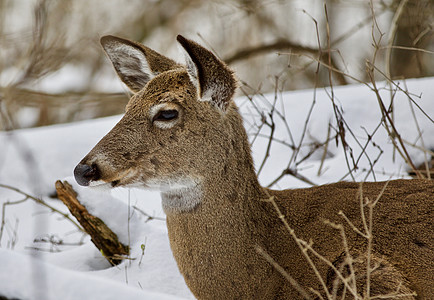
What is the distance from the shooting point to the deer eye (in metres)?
3.21

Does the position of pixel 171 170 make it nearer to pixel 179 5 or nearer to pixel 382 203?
pixel 382 203

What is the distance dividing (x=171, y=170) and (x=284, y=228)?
64 centimetres

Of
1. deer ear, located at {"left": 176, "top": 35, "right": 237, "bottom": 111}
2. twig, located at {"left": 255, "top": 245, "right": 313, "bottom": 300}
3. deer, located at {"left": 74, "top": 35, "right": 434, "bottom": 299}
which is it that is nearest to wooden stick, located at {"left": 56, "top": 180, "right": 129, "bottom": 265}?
deer, located at {"left": 74, "top": 35, "right": 434, "bottom": 299}

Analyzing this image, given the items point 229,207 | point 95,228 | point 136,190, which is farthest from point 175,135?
point 136,190

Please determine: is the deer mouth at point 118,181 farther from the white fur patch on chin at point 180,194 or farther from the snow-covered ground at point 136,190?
the snow-covered ground at point 136,190

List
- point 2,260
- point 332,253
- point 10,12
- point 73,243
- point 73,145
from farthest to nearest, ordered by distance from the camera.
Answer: point 10,12
point 73,145
point 73,243
point 332,253
point 2,260

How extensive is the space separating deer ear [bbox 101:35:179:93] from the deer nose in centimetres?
85

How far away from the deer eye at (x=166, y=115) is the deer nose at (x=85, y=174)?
41 centimetres

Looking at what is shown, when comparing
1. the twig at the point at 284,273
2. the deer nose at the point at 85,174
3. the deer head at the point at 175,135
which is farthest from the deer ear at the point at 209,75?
the twig at the point at 284,273

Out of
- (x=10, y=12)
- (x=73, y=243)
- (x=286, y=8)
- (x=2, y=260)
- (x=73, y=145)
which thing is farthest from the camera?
(x=286, y=8)

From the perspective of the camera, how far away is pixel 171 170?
319cm

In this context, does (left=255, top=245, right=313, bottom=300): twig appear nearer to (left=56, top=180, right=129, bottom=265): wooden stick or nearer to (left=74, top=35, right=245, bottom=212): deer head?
(left=74, top=35, right=245, bottom=212): deer head

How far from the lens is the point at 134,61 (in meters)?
3.75

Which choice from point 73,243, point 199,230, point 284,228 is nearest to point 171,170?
point 199,230
